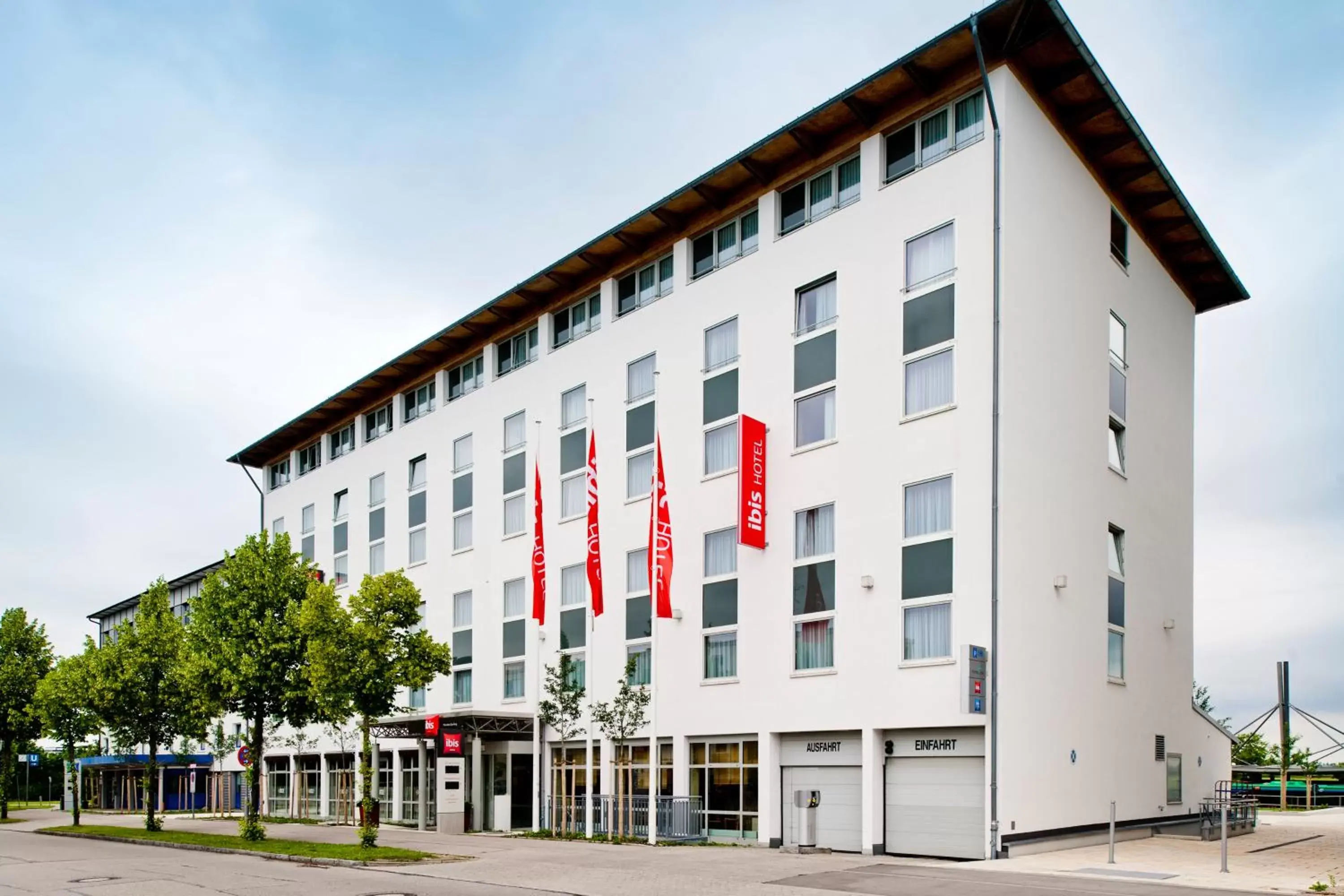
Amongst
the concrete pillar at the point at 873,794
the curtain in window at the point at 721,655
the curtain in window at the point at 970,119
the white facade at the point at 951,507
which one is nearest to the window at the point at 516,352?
the white facade at the point at 951,507

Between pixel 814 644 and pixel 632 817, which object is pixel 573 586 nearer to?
pixel 632 817

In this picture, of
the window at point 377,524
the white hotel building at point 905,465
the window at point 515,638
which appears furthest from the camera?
the window at point 377,524

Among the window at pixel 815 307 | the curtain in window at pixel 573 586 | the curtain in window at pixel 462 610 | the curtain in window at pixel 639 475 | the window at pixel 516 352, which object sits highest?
the window at pixel 516 352

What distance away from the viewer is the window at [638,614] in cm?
3341

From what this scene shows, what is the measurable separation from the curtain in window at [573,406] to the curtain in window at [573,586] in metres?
4.54

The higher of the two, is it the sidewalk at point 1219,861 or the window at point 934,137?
the window at point 934,137

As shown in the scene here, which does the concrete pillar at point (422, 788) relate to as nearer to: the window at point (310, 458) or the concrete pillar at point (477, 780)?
the concrete pillar at point (477, 780)

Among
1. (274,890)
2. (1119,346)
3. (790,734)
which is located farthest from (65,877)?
(1119,346)

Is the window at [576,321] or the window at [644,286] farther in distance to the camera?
the window at [576,321]

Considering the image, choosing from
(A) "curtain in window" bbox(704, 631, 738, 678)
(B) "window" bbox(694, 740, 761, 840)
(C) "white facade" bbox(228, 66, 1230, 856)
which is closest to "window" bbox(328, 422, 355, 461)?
(C) "white facade" bbox(228, 66, 1230, 856)

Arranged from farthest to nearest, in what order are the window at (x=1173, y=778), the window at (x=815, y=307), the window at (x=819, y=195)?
the window at (x=1173, y=778) < the window at (x=815, y=307) < the window at (x=819, y=195)

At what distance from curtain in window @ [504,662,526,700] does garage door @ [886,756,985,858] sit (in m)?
15.9

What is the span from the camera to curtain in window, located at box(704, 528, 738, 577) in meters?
30.9

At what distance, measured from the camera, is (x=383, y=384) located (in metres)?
48.5
